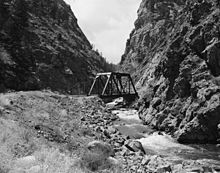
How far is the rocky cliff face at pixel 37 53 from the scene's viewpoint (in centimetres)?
6464

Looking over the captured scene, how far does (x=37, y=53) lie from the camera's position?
3054 inches

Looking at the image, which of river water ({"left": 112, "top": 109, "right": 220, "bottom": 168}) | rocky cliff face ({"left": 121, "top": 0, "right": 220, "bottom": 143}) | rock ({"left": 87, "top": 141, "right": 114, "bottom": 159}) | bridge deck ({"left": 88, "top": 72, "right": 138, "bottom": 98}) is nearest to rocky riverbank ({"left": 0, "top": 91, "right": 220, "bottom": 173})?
rock ({"left": 87, "top": 141, "right": 114, "bottom": 159})

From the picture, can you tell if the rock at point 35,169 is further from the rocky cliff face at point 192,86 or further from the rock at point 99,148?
the rocky cliff face at point 192,86

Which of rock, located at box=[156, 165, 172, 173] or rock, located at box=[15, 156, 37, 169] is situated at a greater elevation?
rock, located at box=[15, 156, 37, 169]

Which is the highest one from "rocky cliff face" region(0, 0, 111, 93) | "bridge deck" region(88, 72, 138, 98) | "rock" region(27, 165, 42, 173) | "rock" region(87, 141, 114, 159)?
"rocky cliff face" region(0, 0, 111, 93)

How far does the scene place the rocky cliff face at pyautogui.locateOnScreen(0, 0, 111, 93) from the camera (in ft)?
212

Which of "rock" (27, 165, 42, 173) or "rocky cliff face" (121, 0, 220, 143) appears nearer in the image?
"rock" (27, 165, 42, 173)

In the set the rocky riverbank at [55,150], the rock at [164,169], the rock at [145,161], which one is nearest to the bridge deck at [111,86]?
the rocky riverbank at [55,150]

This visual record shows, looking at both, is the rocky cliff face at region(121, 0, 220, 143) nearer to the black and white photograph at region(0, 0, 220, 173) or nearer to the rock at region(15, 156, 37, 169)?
the black and white photograph at region(0, 0, 220, 173)

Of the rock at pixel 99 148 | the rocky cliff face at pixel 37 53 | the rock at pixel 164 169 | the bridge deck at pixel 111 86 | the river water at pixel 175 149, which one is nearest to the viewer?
the rock at pixel 99 148

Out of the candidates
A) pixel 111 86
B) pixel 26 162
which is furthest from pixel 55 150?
pixel 111 86

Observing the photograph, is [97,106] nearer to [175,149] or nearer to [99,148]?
[175,149]

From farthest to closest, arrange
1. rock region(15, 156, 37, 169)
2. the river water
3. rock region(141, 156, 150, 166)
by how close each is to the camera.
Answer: the river water < rock region(141, 156, 150, 166) < rock region(15, 156, 37, 169)

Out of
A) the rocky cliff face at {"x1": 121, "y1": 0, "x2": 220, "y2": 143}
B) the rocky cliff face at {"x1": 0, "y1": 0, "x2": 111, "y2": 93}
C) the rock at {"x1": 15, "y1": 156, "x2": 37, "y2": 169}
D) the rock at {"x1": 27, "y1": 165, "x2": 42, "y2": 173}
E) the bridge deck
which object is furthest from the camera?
the rocky cliff face at {"x1": 0, "y1": 0, "x2": 111, "y2": 93}
